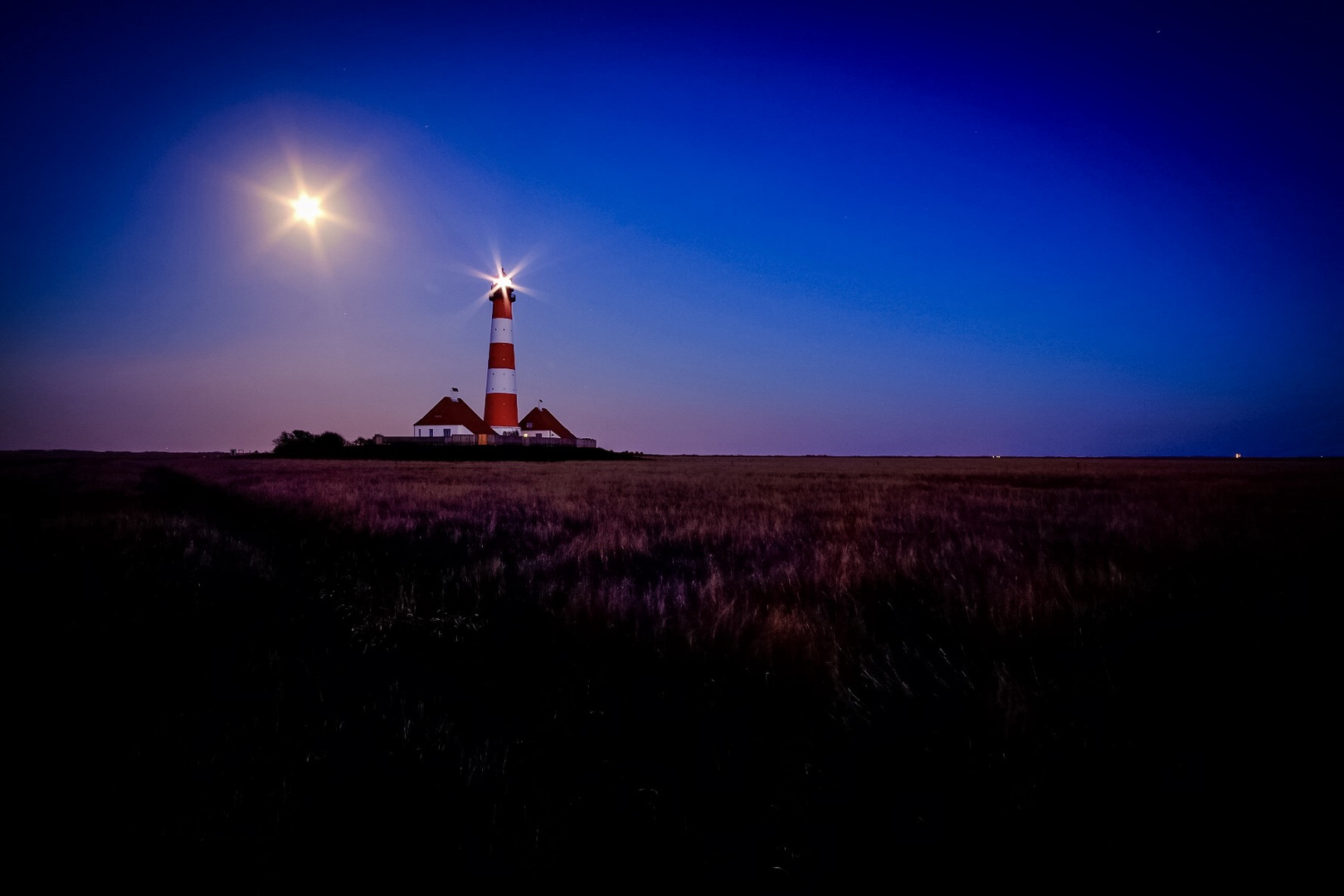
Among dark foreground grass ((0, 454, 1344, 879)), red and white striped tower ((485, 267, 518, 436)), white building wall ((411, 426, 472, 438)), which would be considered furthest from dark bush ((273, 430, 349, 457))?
dark foreground grass ((0, 454, 1344, 879))

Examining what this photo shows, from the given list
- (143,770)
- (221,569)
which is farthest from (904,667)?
(221,569)

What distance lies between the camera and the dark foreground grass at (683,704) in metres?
1.40

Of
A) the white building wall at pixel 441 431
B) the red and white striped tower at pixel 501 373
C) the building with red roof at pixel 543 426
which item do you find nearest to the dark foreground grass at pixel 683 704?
the red and white striped tower at pixel 501 373

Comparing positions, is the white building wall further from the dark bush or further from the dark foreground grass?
the dark foreground grass

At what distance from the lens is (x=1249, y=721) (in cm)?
177

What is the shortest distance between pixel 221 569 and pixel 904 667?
5567 millimetres

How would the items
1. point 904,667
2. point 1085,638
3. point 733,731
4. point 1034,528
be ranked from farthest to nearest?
point 1034,528, point 1085,638, point 904,667, point 733,731

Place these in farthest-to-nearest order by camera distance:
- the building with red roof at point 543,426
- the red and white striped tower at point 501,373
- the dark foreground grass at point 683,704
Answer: the building with red roof at point 543,426
the red and white striped tower at point 501,373
the dark foreground grass at point 683,704

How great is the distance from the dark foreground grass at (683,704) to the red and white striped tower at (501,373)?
4213cm

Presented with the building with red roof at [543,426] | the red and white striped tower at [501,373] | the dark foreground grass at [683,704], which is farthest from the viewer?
the building with red roof at [543,426]

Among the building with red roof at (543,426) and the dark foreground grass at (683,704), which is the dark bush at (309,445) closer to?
the building with red roof at (543,426)

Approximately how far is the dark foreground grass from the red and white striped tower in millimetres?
42133

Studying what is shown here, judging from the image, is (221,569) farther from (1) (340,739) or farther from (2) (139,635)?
(1) (340,739)

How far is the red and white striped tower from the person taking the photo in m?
45.6
